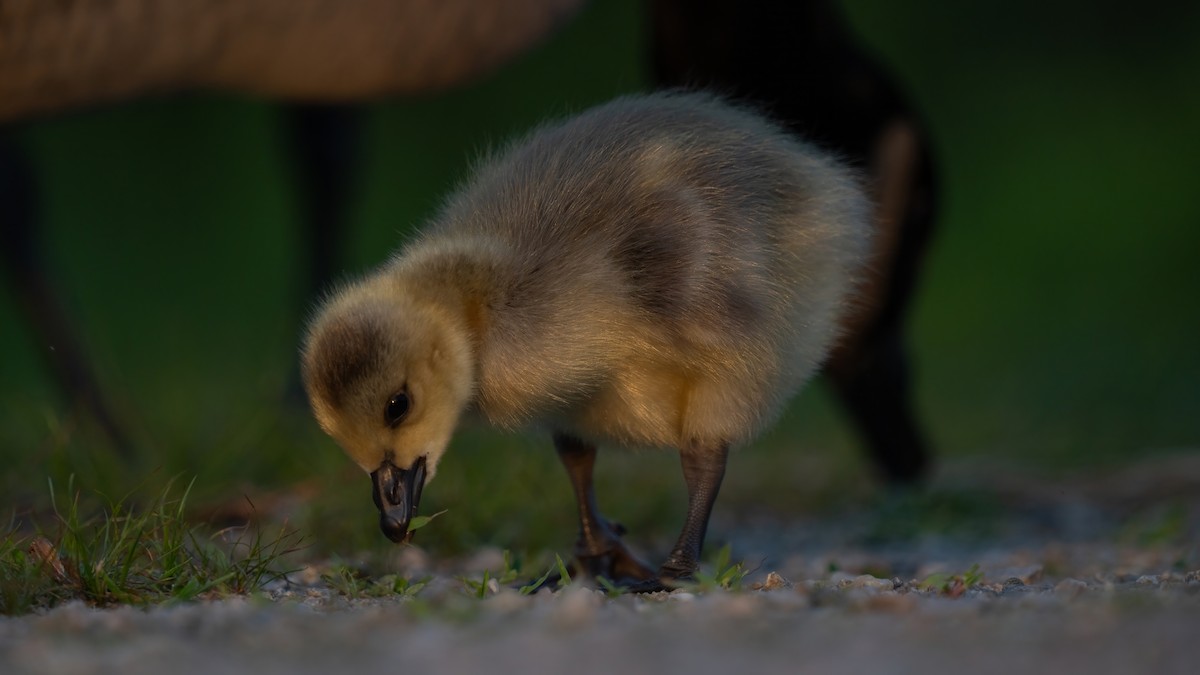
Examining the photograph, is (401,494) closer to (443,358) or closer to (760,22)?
(443,358)

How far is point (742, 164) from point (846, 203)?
220 millimetres

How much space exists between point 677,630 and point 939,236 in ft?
11.8

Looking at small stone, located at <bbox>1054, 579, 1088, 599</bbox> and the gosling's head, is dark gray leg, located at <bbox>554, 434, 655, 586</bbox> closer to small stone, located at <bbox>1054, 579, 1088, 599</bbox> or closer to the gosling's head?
the gosling's head

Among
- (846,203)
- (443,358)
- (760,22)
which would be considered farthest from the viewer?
(760,22)

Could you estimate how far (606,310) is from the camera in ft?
7.27

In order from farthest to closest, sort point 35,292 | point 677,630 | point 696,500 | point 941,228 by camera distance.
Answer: point 941,228 → point 35,292 → point 696,500 → point 677,630

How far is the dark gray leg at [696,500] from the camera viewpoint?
2289 millimetres

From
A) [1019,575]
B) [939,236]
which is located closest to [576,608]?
[1019,575]

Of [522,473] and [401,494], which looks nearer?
[401,494]

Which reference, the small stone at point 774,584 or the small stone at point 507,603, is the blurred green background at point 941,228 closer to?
the small stone at point 774,584

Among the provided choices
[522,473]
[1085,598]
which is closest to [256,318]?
[522,473]

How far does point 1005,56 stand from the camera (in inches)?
280

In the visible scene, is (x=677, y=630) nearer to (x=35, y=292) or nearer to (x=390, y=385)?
(x=390, y=385)

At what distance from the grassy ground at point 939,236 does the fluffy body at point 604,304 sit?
1357mm
